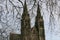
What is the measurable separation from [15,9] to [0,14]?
86 centimetres

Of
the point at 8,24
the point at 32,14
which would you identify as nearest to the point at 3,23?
the point at 8,24

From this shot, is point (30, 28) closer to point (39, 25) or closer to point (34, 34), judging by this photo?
point (34, 34)

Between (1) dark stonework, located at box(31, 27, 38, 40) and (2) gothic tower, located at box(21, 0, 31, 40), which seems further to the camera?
(1) dark stonework, located at box(31, 27, 38, 40)

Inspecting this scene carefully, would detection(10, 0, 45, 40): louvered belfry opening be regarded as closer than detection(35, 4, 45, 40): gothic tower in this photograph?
Yes

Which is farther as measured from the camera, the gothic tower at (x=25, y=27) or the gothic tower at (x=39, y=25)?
the gothic tower at (x=39, y=25)

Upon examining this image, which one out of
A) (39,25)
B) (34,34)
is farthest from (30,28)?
(39,25)

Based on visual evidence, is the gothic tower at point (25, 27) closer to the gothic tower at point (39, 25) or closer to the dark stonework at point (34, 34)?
the dark stonework at point (34, 34)

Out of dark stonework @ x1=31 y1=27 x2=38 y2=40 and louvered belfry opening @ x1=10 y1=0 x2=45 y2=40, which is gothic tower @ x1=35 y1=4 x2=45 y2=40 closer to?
louvered belfry opening @ x1=10 y1=0 x2=45 y2=40

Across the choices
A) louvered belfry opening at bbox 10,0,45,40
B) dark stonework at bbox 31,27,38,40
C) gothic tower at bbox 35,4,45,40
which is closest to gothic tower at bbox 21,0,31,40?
louvered belfry opening at bbox 10,0,45,40

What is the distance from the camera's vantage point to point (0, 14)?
1312 centimetres

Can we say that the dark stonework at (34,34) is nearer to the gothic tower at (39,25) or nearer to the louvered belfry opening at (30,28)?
the louvered belfry opening at (30,28)

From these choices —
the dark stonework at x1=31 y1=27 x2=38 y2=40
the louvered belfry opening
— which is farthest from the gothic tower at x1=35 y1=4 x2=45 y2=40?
the dark stonework at x1=31 y1=27 x2=38 y2=40

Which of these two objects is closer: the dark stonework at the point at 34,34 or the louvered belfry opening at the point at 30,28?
the louvered belfry opening at the point at 30,28

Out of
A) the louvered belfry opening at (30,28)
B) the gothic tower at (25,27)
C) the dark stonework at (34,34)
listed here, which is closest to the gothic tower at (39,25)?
the louvered belfry opening at (30,28)
